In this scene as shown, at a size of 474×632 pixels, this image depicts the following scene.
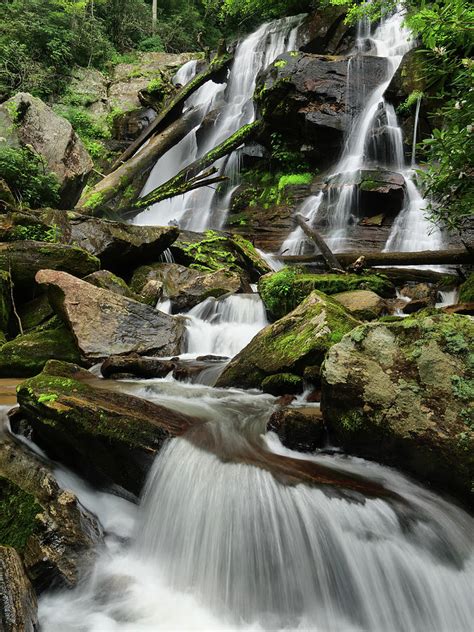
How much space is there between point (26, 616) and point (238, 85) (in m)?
22.4

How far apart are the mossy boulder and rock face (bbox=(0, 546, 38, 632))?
5830 millimetres

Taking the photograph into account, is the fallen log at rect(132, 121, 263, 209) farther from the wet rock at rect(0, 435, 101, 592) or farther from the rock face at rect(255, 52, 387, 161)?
the wet rock at rect(0, 435, 101, 592)

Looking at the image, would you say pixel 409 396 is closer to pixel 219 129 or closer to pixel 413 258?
pixel 413 258

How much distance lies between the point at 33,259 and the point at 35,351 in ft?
6.30

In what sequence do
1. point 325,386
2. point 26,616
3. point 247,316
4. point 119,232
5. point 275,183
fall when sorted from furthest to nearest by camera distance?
point 275,183, point 119,232, point 247,316, point 325,386, point 26,616

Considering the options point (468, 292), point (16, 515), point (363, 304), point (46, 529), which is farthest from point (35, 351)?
point (468, 292)

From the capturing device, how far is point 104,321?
6.47 meters

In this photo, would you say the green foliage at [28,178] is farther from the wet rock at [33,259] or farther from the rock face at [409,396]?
the rock face at [409,396]

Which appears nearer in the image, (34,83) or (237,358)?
(237,358)

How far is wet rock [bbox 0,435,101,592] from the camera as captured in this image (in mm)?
2621

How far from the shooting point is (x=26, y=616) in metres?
2.04

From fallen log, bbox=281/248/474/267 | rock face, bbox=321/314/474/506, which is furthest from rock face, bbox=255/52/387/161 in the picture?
rock face, bbox=321/314/474/506

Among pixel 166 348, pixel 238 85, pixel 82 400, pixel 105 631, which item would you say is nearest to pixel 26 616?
pixel 105 631

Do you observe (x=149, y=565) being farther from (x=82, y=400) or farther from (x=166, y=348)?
(x=166, y=348)
